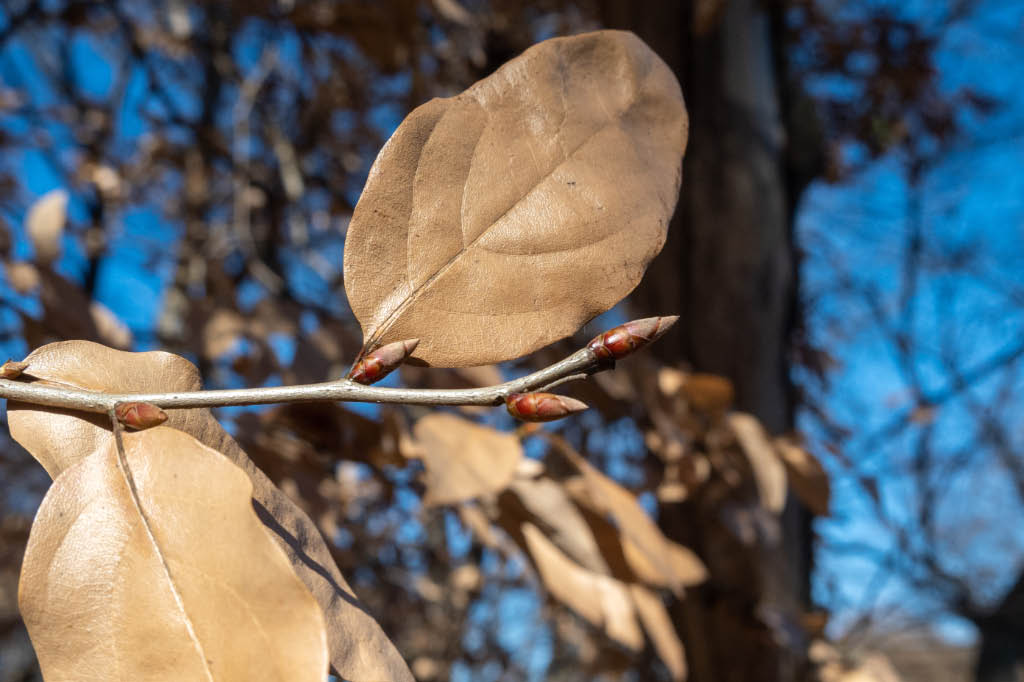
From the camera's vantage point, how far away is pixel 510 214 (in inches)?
10.3

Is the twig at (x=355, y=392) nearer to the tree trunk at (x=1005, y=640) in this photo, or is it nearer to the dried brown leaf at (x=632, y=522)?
the dried brown leaf at (x=632, y=522)

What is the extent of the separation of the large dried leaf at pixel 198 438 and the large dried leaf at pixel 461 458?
5.0 inches

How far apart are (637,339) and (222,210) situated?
92.5 inches

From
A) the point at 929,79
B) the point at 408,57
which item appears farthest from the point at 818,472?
the point at 929,79

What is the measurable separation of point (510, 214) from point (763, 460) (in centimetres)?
47

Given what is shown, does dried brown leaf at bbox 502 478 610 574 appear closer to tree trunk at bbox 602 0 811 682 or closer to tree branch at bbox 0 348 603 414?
tree branch at bbox 0 348 603 414

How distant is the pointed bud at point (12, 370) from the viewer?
234 millimetres

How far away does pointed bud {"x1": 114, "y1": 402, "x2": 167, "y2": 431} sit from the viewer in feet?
0.71

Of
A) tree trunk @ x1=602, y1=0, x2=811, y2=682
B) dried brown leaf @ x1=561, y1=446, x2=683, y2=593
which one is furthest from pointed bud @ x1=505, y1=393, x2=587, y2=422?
tree trunk @ x1=602, y1=0, x2=811, y2=682

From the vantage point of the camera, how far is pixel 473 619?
88.3 inches

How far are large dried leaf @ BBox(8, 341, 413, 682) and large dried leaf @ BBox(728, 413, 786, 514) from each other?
0.46 meters

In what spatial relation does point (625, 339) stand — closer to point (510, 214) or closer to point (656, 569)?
point (510, 214)

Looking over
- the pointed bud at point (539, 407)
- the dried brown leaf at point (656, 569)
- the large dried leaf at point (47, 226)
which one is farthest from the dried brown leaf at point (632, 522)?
the large dried leaf at point (47, 226)

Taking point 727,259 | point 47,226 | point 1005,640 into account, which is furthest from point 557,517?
point 1005,640
